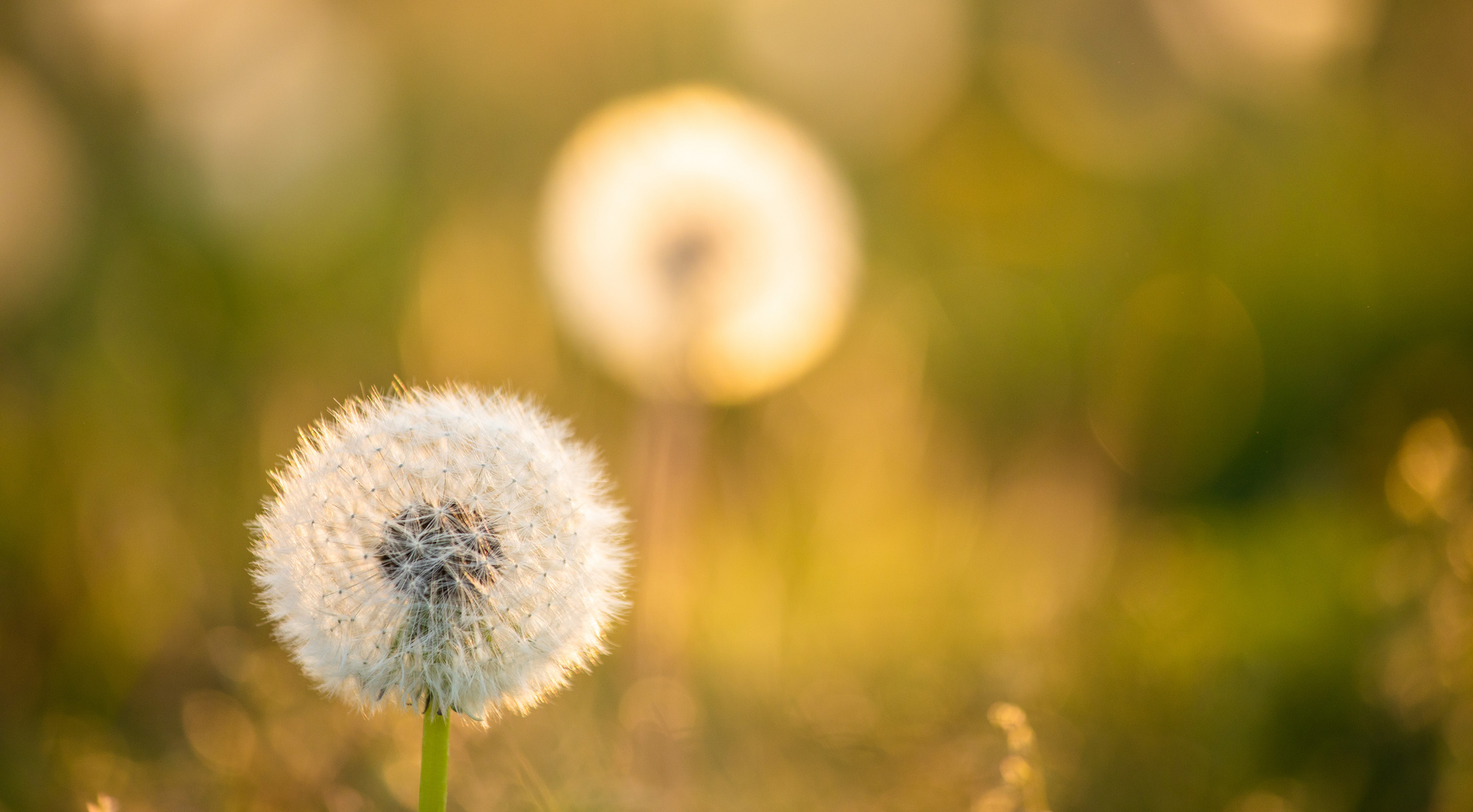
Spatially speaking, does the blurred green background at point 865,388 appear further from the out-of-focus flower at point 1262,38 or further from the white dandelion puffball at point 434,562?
the white dandelion puffball at point 434,562

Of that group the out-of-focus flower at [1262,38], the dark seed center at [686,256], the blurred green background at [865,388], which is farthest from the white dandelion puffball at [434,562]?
the out-of-focus flower at [1262,38]

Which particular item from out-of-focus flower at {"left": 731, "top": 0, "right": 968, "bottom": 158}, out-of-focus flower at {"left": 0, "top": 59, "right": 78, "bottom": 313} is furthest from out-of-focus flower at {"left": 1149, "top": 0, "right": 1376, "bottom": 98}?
out-of-focus flower at {"left": 0, "top": 59, "right": 78, "bottom": 313}

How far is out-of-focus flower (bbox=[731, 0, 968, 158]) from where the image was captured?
5648 millimetres

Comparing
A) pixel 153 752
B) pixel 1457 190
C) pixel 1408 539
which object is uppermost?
pixel 1457 190

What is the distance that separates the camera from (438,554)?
1.06 metres

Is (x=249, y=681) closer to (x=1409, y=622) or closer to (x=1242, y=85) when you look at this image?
(x=1409, y=622)

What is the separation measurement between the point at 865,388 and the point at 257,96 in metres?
3.57

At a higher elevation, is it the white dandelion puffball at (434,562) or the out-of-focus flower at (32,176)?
the out-of-focus flower at (32,176)

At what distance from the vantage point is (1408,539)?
2.09 metres

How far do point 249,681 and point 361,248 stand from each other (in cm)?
279

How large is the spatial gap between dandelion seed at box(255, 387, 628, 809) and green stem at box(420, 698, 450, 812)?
2 centimetres

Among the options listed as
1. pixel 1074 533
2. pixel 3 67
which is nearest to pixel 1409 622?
pixel 1074 533

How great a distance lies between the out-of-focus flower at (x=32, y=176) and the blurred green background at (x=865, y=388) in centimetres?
2

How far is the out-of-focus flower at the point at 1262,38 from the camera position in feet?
15.6
